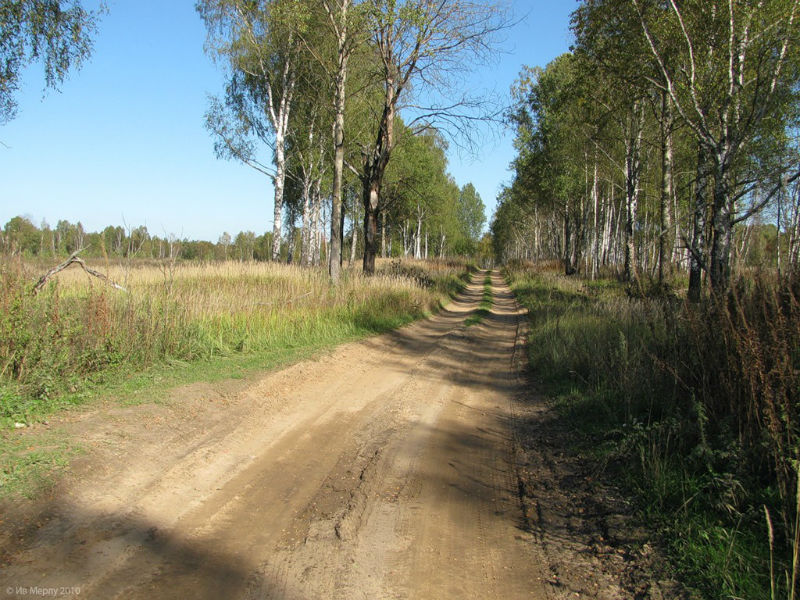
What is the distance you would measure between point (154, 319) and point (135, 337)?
50 cm

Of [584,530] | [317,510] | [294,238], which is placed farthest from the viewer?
[294,238]

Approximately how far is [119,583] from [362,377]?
5.31 metres

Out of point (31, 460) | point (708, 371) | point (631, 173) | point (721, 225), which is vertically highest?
point (631, 173)

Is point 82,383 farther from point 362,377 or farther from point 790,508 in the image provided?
point 790,508

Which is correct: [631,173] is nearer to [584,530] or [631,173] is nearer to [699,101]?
[699,101]

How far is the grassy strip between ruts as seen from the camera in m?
4.88

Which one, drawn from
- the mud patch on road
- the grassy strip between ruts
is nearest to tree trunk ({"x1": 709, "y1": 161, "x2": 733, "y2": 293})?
the mud patch on road

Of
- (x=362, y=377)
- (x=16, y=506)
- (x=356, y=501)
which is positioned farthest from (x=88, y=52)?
(x=356, y=501)

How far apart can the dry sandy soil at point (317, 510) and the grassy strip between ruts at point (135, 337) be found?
0.43m

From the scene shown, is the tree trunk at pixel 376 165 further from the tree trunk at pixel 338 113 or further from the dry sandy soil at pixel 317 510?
the dry sandy soil at pixel 317 510

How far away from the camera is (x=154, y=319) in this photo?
7512 mm

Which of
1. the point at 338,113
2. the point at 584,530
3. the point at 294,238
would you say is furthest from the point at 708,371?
the point at 294,238

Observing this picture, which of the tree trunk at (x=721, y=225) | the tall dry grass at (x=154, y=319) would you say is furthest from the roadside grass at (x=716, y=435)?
the tall dry grass at (x=154, y=319)

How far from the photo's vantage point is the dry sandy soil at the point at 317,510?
118 inches
